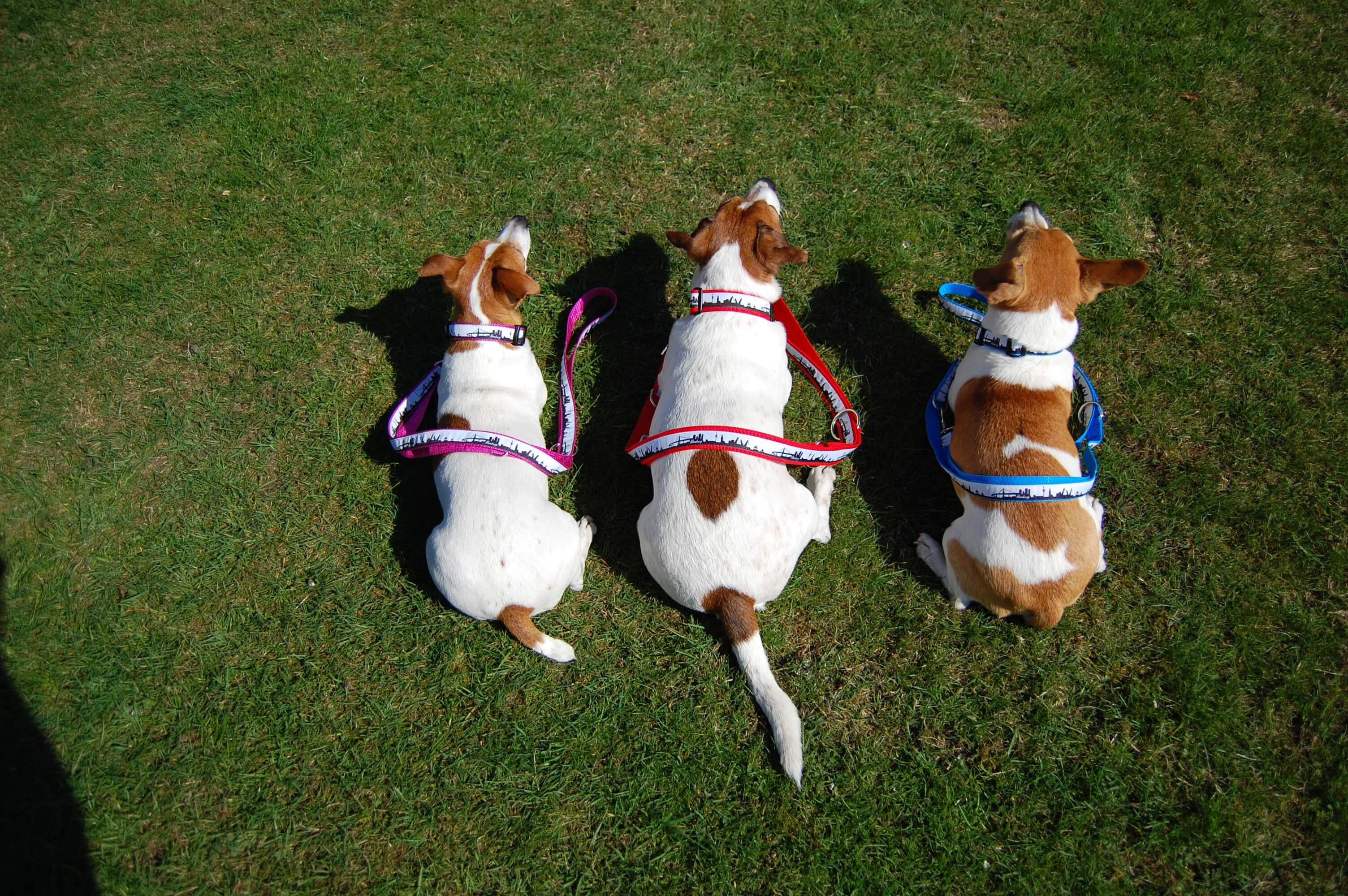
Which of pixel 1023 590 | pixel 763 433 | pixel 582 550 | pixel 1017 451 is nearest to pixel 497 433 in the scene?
pixel 582 550

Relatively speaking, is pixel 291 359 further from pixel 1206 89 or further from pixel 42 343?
pixel 1206 89

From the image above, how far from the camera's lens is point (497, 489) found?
361cm

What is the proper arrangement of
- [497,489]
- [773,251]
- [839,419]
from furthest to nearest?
[839,419]
[773,251]
[497,489]

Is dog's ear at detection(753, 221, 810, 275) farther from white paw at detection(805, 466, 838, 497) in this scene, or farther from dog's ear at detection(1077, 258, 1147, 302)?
dog's ear at detection(1077, 258, 1147, 302)

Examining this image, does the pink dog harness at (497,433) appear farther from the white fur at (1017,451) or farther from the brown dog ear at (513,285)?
the white fur at (1017,451)

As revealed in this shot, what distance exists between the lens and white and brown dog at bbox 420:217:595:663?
355 cm

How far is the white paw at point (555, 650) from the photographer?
378 centimetres

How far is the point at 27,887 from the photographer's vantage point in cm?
355

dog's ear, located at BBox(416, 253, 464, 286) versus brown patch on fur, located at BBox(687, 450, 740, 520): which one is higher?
dog's ear, located at BBox(416, 253, 464, 286)

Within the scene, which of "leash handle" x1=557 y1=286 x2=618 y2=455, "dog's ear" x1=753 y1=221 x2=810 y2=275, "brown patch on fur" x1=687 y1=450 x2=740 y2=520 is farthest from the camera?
"leash handle" x1=557 y1=286 x2=618 y2=455

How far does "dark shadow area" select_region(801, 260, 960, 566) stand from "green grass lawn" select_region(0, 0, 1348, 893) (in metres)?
0.03

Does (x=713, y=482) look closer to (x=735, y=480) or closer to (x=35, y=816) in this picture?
(x=735, y=480)

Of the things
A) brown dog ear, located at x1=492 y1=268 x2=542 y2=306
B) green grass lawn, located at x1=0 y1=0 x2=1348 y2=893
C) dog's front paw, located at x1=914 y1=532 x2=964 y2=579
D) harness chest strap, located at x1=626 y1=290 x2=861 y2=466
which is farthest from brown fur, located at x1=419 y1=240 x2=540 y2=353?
dog's front paw, located at x1=914 y1=532 x2=964 y2=579

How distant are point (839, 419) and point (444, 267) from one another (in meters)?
2.64
